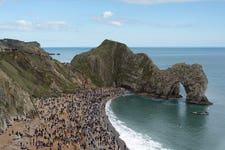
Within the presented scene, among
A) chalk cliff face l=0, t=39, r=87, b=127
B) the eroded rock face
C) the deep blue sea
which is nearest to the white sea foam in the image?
the deep blue sea

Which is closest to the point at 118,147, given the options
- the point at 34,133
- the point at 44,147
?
the point at 44,147

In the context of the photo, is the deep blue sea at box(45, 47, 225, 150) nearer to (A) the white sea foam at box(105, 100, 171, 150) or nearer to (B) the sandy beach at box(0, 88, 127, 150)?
(A) the white sea foam at box(105, 100, 171, 150)

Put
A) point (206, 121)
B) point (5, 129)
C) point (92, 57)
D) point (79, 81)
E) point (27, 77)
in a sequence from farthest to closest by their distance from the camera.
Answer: point (92, 57) → point (79, 81) → point (27, 77) → point (206, 121) → point (5, 129)

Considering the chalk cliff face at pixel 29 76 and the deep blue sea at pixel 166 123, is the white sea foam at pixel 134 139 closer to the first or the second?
the deep blue sea at pixel 166 123

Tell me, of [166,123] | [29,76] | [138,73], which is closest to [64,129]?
[166,123]

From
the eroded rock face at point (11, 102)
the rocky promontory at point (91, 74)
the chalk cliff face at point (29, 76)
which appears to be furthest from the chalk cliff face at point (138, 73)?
the eroded rock face at point (11, 102)

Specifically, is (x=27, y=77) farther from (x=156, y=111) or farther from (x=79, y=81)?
(x=156, y=111)
